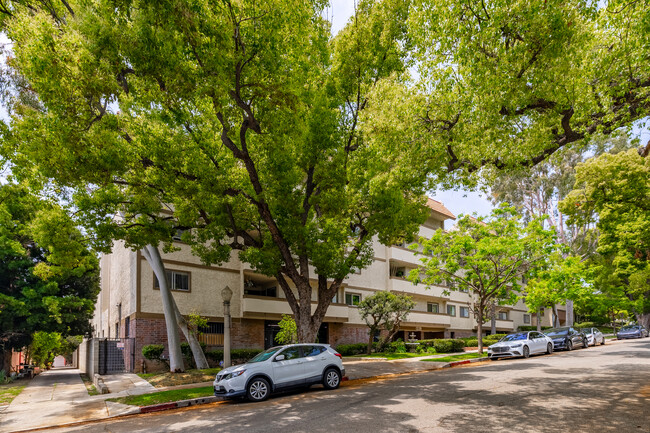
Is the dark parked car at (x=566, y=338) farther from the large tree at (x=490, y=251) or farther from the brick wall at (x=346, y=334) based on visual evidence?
the brick wall at (x=346, y=334)

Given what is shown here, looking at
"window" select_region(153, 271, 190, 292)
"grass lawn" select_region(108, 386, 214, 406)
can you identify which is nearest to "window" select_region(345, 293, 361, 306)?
"window" select_region(153, 271, 190, 292)

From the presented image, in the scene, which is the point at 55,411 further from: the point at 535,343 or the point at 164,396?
the point at 535,343

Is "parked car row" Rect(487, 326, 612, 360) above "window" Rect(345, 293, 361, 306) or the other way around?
the other way around

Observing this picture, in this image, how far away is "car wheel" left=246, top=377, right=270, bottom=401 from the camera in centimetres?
1170

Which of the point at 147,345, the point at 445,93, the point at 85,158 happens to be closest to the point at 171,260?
the point at 147,345

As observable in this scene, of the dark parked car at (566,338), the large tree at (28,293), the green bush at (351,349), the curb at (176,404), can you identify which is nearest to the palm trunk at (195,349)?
the large tree at (28,293)

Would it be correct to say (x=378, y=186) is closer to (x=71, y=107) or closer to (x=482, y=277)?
(x=71, y=107)

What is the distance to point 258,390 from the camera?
1183 cm

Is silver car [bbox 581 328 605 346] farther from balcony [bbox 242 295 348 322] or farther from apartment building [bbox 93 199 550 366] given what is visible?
balcony [bbox 242 295 348 322]

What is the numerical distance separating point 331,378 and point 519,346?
14237 millimetres

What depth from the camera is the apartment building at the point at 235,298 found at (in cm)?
2206

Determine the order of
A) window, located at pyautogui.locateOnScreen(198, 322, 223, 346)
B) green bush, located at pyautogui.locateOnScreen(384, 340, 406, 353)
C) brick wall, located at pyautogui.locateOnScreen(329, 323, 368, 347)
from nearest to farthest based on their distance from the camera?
1. window, located at pyautogui.locateOnScreen(198, 322, 223, 346)
2. green bush, located at pyautogui.locateOnScreen(384, 340, 406, 353)
3. brick wall, located at pyautogui.locateOnScreen(329, 323, 368, 347)

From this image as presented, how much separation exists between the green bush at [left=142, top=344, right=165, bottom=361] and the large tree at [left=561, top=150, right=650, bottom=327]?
2311 cm

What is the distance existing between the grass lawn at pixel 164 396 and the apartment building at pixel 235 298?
27.9 ft
